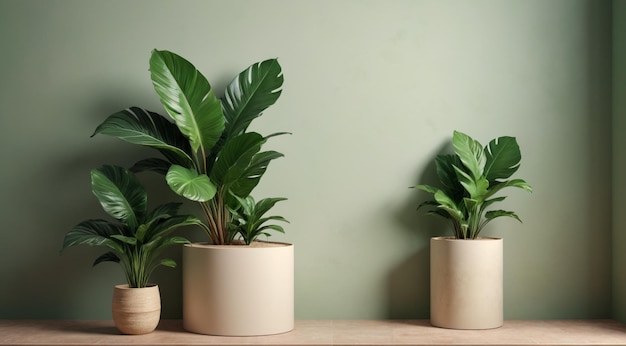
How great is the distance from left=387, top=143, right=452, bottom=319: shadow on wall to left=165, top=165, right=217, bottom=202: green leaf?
44.3 inches

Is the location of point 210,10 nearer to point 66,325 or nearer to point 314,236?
point 314,236

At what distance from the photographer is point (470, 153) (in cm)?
343

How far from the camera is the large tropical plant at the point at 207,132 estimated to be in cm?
315

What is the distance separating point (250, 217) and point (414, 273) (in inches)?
38.9

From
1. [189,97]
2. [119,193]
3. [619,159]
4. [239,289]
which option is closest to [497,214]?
[619,159]

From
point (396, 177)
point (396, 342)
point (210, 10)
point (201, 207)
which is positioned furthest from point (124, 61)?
point (396, 342)

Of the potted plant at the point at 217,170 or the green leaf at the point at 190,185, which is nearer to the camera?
the green leaf at the point at 190,185

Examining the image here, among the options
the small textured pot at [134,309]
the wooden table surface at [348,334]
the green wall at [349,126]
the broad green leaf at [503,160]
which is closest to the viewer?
the wooden table surface at [348,334]

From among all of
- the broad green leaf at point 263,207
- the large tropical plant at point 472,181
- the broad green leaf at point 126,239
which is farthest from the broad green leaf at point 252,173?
the large tropical plant at point 472,181

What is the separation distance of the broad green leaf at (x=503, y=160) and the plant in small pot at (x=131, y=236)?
148 centimetres

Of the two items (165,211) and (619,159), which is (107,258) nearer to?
(165,211)

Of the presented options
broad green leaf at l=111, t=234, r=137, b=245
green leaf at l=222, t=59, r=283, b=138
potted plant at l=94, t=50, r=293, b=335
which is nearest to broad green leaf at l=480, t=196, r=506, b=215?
potted plant at l=94, t=50, r=293, b=335

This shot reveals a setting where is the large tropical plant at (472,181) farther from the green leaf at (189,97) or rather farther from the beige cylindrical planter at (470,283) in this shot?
the green leaf at (189,97)

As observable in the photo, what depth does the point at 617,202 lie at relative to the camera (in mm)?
3637
